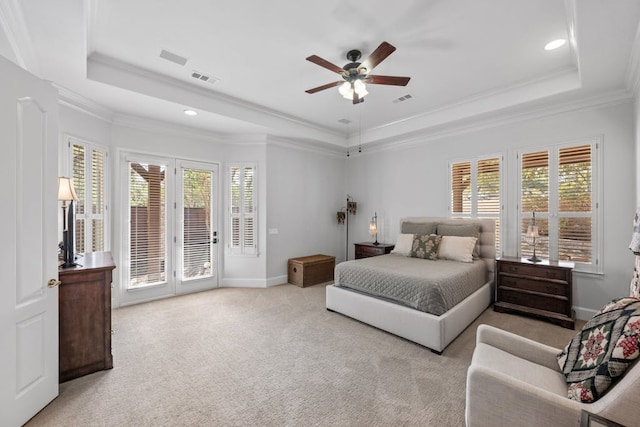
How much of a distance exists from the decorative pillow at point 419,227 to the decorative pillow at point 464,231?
149mm

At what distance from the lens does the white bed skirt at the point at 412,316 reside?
274 centimetres

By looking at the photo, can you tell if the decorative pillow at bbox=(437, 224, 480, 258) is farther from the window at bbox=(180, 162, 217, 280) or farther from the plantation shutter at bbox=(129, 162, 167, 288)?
the plantation shutter at bbox=(129, 162, 167, 288)

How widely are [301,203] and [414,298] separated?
10.7ft

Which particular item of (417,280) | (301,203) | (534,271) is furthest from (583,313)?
(301,203)

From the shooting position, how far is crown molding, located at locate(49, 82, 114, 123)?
3229mm

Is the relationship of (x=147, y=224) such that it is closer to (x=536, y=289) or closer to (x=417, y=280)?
(x=417, y=280)

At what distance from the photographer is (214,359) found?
2.63m

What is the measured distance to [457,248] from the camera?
4027 mm

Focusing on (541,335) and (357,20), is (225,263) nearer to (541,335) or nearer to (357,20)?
(357,20)

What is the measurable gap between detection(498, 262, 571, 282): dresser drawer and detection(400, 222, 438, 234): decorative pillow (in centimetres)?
113

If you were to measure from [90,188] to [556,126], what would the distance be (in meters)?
6.37

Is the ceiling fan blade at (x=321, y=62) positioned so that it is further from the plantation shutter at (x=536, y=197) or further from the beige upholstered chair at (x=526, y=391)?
the plantation shutter at (x=536, y=197)

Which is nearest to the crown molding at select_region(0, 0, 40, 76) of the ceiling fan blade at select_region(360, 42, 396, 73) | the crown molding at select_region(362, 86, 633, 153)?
the ceiling fan blade at select_region(360, 42, 396, 73)

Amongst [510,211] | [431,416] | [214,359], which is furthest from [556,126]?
[214,359]
